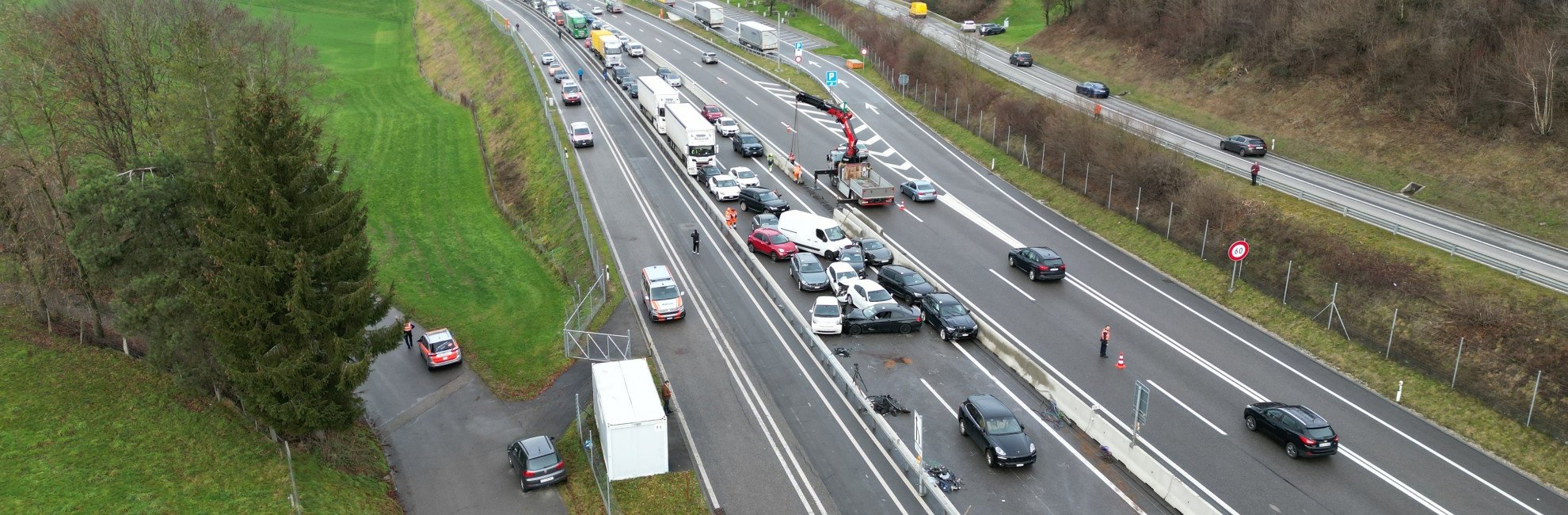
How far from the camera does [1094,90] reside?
244 ft

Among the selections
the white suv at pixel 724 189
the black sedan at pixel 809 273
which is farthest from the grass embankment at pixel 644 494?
the white suv at pixel 724 189

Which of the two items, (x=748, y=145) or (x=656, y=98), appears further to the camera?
(x=656, y=98)

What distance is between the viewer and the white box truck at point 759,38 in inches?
3883

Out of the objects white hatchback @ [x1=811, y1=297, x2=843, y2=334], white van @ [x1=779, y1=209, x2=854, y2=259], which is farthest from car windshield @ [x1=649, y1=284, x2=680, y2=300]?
white van @ [x1=779, y1=209, x2=854, y2=259]

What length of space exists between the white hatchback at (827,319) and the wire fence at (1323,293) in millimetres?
17107

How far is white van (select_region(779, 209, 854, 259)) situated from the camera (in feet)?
154

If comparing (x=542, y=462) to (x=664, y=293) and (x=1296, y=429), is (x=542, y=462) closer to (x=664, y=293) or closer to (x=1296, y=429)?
(x=664, y=293)

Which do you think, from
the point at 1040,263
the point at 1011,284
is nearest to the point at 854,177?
the point at 1011,284

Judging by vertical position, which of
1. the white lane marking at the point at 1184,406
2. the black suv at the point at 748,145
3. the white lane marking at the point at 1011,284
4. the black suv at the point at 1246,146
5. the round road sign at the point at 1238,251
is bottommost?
the white lane marking at the point at 1184,406

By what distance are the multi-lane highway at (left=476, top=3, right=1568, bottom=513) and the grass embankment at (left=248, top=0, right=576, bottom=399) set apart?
5.01m

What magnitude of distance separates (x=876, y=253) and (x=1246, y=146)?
2415cm

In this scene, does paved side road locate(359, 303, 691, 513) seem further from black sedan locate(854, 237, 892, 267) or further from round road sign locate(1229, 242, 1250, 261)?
round road sign locate(1229, 242, 1250, 261)

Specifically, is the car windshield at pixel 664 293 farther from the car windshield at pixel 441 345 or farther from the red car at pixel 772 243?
the car windshield at pixel 441 345

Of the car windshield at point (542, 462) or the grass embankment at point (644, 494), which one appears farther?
the car windshield at point (542, 462)
